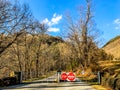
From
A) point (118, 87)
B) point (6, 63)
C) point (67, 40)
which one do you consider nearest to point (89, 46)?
point (67, 40)

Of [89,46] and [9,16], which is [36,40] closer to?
[89,46]

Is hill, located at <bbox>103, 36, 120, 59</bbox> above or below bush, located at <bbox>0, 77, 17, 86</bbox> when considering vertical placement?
→ above

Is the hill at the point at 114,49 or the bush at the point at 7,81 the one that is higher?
the hill at the point at 114,49

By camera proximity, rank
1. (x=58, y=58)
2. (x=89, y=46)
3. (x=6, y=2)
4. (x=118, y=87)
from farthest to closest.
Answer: (x=58, y=58)
(x=89, y=46)
(x=6, y=2)
(x=118, y=87)

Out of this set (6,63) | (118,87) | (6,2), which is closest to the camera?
(118,87)

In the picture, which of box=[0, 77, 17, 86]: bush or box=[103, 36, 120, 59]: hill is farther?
box=[103, 36, 120, 59]: hill

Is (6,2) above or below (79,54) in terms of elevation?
above

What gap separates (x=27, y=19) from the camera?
124 ft

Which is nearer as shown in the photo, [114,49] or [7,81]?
[7,81]

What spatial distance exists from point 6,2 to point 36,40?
96.7ft

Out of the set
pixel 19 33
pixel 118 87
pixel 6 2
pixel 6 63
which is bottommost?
pixel 118 87

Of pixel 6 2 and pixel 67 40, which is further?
pixel 67 40

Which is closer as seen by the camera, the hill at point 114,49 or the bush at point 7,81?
the bush at point 7,81

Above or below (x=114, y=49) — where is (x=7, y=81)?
below
